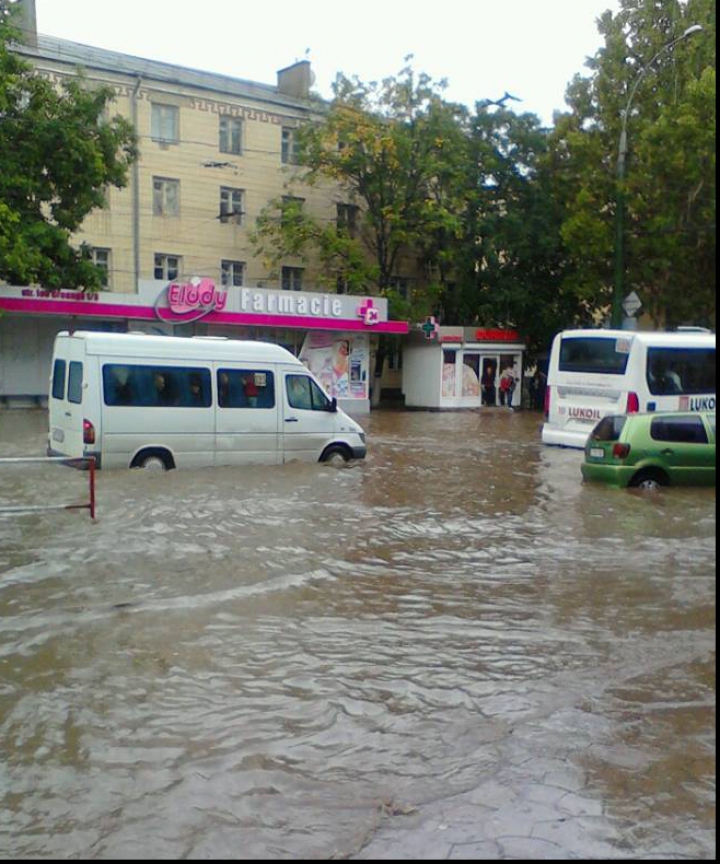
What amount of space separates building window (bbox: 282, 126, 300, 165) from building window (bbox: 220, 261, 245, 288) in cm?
495

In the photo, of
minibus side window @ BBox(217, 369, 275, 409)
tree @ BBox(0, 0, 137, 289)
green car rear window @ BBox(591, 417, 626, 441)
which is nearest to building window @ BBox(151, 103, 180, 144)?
tree @ BBox(0, 0, 137, 289)

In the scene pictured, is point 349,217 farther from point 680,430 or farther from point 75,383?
point 680,430

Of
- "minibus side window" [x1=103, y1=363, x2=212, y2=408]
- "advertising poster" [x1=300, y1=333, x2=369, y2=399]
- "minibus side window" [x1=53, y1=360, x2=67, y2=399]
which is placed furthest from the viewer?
"advertising poster" [x1=300, y1=333, x2=369, y2=399]

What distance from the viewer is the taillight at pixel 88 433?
14406 mm

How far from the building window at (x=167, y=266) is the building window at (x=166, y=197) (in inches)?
64.0

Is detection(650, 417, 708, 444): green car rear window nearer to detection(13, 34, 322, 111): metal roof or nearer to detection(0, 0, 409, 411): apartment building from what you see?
detection(0, 0, 409, 411): apartment building

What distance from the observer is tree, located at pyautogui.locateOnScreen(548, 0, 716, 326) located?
22.5m

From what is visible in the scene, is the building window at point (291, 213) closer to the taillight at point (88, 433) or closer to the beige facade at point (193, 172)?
the beige facade at point (193, 172)

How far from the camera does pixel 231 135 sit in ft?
125

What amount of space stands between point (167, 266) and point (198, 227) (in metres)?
2.06

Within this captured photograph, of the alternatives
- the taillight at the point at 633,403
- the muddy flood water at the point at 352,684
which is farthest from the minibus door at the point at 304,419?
the taillight at the point at 633,403

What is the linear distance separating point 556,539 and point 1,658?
670 centimetres

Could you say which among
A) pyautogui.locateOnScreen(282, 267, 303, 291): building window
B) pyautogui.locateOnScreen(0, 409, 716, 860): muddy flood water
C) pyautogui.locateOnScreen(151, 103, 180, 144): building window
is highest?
pyautogui.locateOnScreen(151, 103, 180, 144): building window

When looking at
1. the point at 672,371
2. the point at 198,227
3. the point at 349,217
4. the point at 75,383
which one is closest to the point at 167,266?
the point at 198,227
